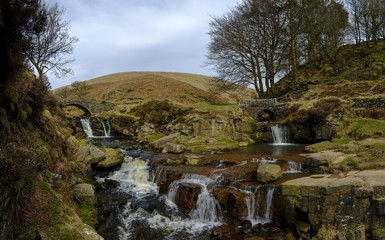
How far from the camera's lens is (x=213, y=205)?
793cm

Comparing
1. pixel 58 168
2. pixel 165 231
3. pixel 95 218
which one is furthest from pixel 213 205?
pixel 58 168

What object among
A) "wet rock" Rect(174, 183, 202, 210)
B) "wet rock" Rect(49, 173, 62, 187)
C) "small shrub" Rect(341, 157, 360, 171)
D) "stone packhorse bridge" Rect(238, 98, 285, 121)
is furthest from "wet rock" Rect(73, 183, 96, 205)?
"stone packhorse bridge" Rect(238, 98, 285, 121)

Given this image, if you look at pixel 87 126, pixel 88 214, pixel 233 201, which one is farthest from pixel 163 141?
pixel 87 126

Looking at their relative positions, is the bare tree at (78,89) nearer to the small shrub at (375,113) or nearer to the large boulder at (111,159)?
the large boulder at (111,159)

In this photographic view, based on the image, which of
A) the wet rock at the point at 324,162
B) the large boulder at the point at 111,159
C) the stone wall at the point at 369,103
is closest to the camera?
the wet rock at the point at 324,162

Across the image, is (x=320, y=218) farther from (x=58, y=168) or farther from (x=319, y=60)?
(x=319, y=60)

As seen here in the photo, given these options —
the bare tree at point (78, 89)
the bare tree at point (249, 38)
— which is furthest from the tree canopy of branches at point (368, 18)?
the bare tree at point (78, 89)

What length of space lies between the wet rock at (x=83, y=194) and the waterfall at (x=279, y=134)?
15837 millimetres

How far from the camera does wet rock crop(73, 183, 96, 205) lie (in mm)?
7322

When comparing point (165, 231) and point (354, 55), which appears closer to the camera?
point (165, 231)

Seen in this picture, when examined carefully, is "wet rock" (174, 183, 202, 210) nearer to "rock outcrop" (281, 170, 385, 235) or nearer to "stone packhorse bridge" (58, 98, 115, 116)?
"rock outcrop" (281, 170, 385, 235)

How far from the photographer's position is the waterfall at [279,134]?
18.7 metres

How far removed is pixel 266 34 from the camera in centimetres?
2298

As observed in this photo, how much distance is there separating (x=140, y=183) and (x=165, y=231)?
4263 mm
